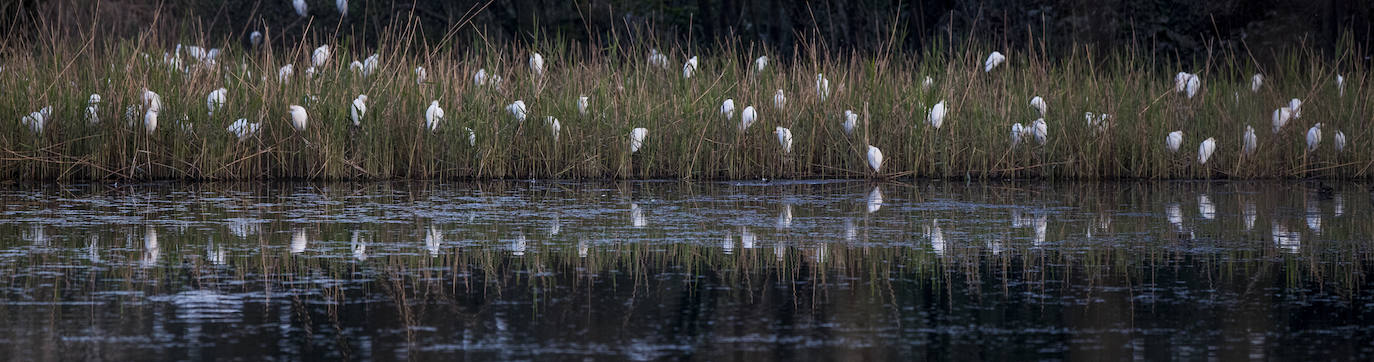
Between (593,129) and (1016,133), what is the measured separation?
6.62 feet

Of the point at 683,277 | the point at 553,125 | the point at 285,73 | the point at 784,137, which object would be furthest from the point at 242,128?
the point at 683,277

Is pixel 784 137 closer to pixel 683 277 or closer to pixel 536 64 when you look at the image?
pixel 536 64

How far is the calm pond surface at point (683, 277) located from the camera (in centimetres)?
294

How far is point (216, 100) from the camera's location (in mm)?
6969

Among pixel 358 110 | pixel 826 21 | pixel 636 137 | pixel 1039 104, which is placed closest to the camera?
pixel 358 110

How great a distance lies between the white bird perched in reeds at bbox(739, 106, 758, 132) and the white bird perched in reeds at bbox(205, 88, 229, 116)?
95.2 inches

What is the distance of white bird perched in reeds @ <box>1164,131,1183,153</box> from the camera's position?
7.19 m

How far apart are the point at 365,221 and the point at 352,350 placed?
2312mm

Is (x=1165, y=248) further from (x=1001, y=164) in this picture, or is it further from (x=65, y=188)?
(x=65, y=188)

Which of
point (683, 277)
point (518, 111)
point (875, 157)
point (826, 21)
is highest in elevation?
point (826, 21)

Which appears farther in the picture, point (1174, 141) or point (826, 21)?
point (826, 21)

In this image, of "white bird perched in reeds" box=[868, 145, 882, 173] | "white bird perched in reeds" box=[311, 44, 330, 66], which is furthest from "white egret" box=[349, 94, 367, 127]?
"white bird perched in reeds" box=[868, 145, 882, 173]

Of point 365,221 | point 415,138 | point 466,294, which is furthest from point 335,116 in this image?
point 466,294

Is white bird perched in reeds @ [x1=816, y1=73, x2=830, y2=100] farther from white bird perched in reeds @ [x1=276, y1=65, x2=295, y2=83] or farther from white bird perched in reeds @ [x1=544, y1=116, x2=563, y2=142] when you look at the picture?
white bird perched in reeds @ [x1=276, y1=65, x2=295, y2=83]
